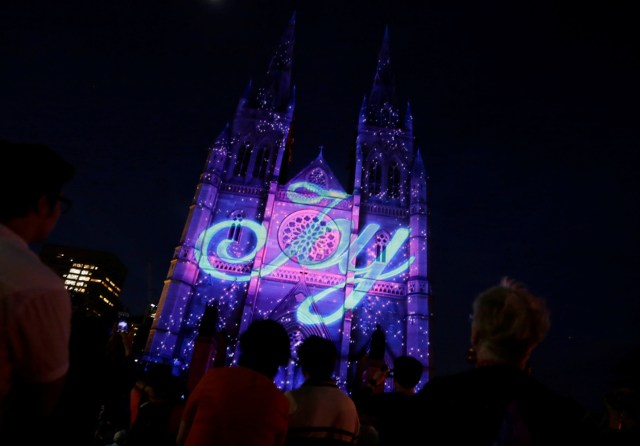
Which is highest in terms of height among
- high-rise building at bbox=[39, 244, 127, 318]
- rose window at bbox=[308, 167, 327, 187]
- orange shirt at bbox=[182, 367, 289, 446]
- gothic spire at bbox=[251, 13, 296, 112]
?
gothic spire at bbox=[251, 13, 296, 112]

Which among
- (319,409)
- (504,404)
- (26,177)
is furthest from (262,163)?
(504,404)

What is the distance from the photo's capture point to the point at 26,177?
1.42m

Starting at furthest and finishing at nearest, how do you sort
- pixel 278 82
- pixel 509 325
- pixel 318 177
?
pixel 278 82 → pixel 318 177 → pixel 509 325

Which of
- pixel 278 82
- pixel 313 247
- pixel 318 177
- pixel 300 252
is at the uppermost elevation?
pixel 278 82

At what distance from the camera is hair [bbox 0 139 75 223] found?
1.38 m

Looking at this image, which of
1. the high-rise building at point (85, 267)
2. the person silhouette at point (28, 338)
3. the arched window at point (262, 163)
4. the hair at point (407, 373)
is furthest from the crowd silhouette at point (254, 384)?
the high-rise building at point (85, 267)

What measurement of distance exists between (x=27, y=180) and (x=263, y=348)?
4.49 feet

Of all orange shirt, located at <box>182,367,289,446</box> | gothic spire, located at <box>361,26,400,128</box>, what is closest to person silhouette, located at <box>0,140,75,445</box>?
orange shirt, located at <box>182,367,289,446</box>

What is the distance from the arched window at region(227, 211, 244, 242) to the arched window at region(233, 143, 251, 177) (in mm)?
3163

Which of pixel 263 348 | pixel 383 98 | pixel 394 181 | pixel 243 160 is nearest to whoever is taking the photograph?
pixel 263 348

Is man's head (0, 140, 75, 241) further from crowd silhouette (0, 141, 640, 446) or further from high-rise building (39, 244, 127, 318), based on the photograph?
high-rise building (39, 244, 127, 318)

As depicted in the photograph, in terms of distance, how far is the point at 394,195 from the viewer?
24.4 meters

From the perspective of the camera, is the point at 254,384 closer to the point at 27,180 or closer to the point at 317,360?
the point at 317,360

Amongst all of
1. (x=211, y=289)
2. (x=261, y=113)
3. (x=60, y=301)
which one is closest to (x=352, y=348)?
(x=211, y=289)
